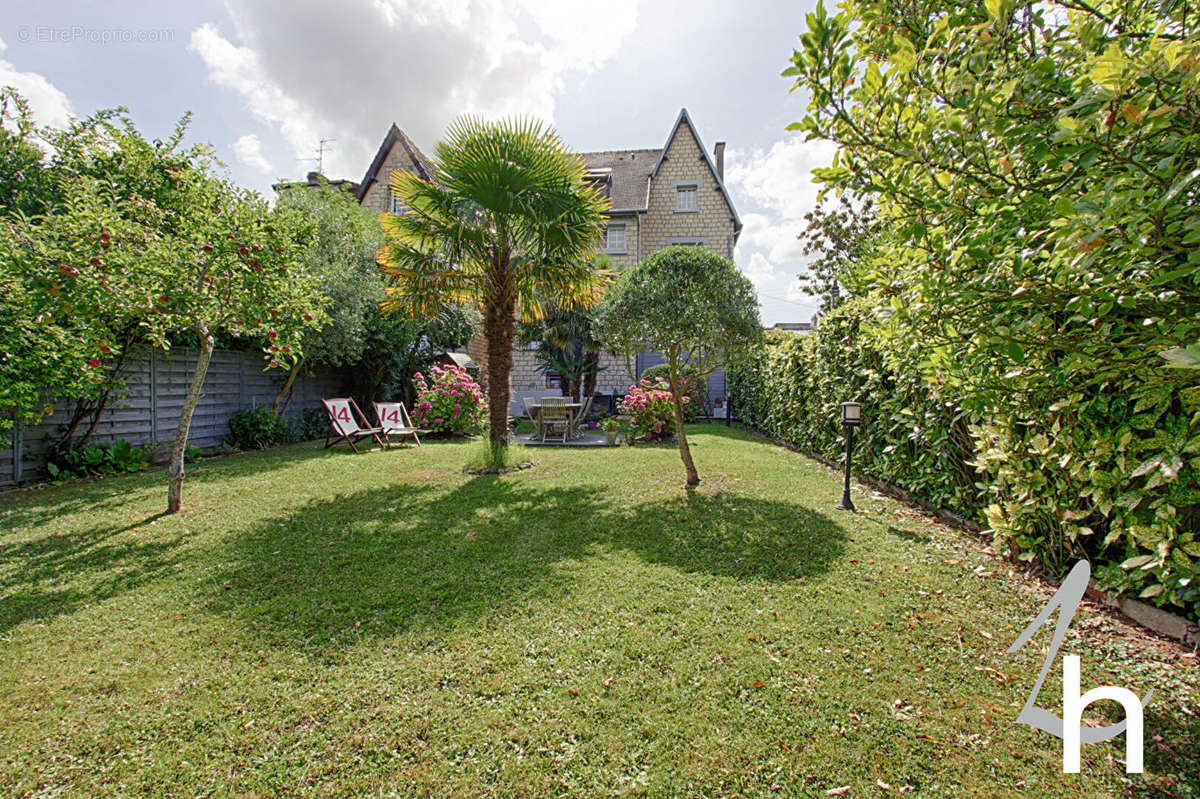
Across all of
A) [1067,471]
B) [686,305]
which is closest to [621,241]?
[686,305]

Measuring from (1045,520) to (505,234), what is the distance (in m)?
7.00

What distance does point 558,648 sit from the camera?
2.57 metres

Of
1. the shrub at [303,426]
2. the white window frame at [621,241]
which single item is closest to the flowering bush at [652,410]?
the shrub at [303,426]

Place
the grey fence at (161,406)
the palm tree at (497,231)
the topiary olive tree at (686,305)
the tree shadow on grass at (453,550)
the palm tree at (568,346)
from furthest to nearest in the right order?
the palm tree at (568,346) → the palm tree at (497,231) → the grey fence at (161,406) → the topiary olive tree at (686,305) → the tree shadow on grass at (453,550)

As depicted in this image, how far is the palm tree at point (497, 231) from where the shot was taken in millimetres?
6742

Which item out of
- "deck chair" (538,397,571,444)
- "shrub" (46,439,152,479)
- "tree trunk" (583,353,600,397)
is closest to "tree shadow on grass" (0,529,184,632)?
"shrub" (46,439,152,479)

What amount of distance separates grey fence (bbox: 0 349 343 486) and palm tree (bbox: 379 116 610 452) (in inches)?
170

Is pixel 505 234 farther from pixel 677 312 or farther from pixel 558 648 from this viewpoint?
pixel 558 648

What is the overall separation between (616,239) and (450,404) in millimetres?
11854

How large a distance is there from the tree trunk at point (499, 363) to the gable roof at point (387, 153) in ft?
47.5

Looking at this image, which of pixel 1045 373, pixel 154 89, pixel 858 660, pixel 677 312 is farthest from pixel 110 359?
pixel 1045 373

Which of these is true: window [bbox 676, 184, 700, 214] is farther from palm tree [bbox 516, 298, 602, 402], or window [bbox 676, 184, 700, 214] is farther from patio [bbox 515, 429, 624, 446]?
patio [bbox 515, 429, 624, 446]

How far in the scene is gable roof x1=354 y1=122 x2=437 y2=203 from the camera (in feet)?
64.1

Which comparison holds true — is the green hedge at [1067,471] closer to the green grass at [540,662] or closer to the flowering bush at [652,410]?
the green grass at [540,662]
